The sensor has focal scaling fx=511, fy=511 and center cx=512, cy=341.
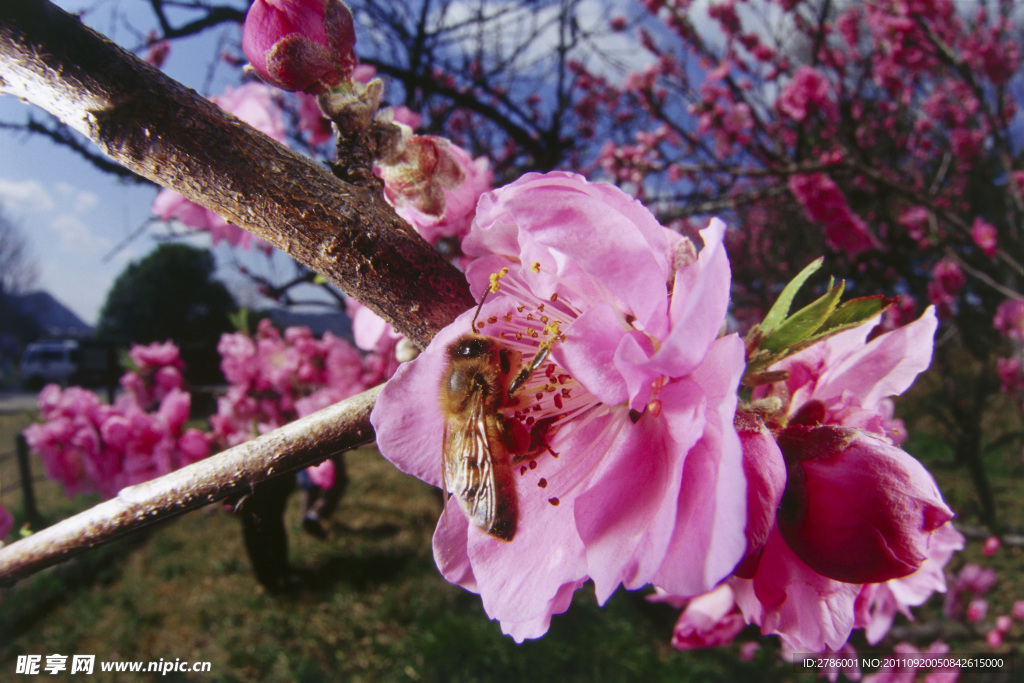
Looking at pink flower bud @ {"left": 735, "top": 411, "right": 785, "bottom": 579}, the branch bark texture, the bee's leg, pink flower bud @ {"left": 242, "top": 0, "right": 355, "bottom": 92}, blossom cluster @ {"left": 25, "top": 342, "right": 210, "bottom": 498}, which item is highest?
pink flower bud @ {"left": 242, "top": 0, "right": 355, "bottom": 92}

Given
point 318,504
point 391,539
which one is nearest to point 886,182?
point 318,504

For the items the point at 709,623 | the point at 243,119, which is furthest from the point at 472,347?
the point at 709,623

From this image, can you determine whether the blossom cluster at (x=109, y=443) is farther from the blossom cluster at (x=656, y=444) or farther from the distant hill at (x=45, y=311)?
the distant hill at (x=45, y=311)

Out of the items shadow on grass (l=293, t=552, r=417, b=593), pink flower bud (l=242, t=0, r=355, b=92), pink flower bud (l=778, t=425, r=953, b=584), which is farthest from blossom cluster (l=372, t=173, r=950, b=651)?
shadow on grass (l=293, t=552, r=417, b=593)

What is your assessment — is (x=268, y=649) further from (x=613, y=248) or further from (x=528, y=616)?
(x=613, y=248)

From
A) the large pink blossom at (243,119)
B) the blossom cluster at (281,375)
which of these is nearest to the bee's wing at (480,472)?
the large pink blossom at (243,119)

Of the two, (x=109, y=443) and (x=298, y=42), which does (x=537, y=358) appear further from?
(x=109, y=443)

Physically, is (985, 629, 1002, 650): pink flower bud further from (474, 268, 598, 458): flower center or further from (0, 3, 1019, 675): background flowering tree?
(474, 268, 598, 458): flower center
